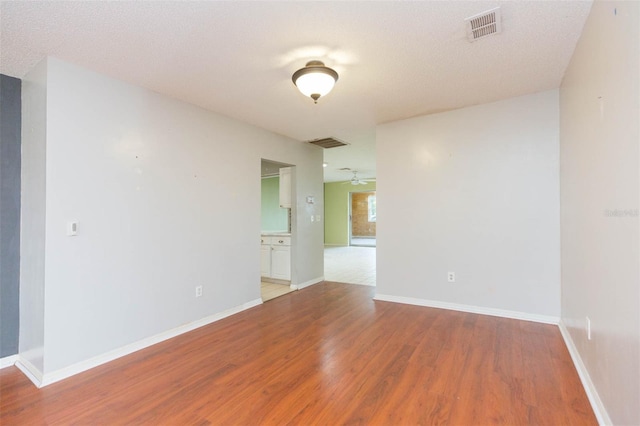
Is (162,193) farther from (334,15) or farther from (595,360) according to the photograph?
(595,360)

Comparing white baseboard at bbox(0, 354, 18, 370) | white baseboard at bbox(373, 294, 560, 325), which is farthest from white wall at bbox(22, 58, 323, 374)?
white baseboard at bbox(373, 294, 560, 325)

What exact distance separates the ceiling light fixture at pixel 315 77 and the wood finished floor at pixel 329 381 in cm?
224

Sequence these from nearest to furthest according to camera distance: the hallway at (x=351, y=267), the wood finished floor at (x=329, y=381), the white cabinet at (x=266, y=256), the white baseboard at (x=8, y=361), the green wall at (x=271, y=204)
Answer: the wood finished floor at (x=329, y=381)
the white baseboard at (x=8, y=361)
the white cabinet at (x=266, y=256)
the hallway at (x=351, y=267)
the green wall at (x=271, y=204)

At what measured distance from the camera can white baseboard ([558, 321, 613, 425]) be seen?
65.7 inches

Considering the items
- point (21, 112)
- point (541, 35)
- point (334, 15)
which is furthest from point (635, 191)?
point (21, 112)

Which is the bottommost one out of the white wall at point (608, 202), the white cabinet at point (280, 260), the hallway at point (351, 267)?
the hallway at point (351, 267)

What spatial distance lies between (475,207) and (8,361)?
4795 millimetres

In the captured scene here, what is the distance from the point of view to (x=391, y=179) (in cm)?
414

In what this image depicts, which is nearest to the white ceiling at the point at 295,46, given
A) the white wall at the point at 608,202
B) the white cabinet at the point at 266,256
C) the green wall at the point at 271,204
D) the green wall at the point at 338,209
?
the white wall at the point at 608,202

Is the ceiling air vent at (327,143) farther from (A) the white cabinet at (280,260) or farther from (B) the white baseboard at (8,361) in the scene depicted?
(B) the white baseboard at (8,361)

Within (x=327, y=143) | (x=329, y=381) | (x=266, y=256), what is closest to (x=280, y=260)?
(x=266, y=256)

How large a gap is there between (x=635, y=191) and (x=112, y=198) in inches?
136

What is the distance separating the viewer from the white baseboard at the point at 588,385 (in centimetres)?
167

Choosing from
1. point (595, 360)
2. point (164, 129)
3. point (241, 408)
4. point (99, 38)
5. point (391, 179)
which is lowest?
point (241, 408)
